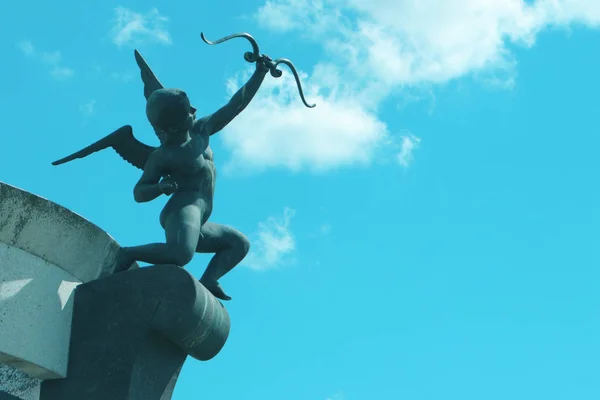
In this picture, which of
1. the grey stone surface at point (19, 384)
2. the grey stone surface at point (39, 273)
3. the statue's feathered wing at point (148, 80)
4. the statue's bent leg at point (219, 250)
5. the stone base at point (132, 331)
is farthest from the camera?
the statue's feathered wing at point (148, 80)

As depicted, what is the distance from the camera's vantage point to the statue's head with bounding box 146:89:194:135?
834 centimetres

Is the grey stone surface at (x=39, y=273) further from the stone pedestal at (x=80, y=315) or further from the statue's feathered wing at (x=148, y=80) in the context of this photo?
the statue's feathered wing at (x=148, y=80)

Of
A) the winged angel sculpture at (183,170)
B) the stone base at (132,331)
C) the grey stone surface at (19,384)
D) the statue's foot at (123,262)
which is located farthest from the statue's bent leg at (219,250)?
the grey stone surface at (19,384)

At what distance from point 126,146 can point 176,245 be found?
108cm

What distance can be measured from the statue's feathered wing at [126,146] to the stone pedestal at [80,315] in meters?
0.77

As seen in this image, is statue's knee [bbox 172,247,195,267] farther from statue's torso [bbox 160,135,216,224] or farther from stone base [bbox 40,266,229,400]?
statue's torso [bbox 160,135,216,224]

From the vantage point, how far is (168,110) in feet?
27.3

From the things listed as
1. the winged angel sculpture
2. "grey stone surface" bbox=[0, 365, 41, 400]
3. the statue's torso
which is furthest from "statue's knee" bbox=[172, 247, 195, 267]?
"grey stone surface" bbox=[0, 365, 41, 400]

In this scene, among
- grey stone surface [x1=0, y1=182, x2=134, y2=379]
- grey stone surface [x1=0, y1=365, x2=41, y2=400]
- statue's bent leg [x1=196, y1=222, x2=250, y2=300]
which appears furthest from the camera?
statue's bent leg [x1=196, y1=222, x2=250, y2=300]

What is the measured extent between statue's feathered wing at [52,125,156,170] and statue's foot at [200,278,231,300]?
3.55 ft

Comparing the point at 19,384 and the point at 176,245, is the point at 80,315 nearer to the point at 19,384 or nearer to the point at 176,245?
the point at 19,384

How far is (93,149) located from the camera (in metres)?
8.65

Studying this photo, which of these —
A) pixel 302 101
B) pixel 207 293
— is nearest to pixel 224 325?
pixel 207 293

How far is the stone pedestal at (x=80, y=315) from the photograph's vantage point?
25.1 ft
